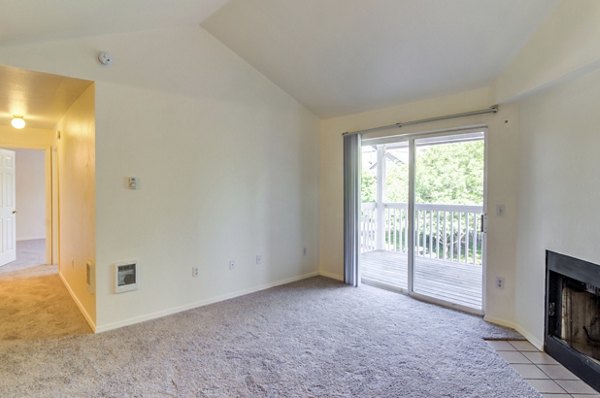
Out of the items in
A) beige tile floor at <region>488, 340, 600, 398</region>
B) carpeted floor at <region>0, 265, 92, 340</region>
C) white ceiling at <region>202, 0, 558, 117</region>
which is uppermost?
white ceiling at <region>202, 0, 558, 117</region>

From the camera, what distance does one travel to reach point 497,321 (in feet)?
10.6

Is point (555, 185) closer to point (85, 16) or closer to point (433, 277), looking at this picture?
point (433, 277)

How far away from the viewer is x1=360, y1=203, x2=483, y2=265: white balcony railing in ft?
15.8

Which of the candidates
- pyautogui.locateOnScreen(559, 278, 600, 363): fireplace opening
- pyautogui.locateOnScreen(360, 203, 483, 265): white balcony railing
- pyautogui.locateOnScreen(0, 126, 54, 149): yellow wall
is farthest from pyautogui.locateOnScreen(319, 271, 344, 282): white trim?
pyautogui.locateOnScreen(0, 126, 54, 149): yellow wall

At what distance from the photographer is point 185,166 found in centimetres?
357

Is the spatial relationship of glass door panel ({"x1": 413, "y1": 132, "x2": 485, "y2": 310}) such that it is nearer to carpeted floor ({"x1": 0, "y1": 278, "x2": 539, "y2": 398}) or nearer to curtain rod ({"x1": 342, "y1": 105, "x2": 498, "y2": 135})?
curtain rod ({"x1": 342, "y1": 105, "x2": 498, "y2": 135})

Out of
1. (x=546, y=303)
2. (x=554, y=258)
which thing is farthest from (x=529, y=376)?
(x=554, y=258)

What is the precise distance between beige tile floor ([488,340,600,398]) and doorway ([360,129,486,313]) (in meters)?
0.70

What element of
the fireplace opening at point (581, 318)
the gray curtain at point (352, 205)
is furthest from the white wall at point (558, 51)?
the gray curtain at point (352, 205)

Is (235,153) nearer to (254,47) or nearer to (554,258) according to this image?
(254,47)

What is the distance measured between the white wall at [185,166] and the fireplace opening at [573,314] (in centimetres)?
296

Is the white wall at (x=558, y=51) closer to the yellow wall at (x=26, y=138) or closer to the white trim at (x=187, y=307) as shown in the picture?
the white trim at (x=187, y=307)

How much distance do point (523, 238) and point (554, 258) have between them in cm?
43

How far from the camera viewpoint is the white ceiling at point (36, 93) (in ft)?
9.33
